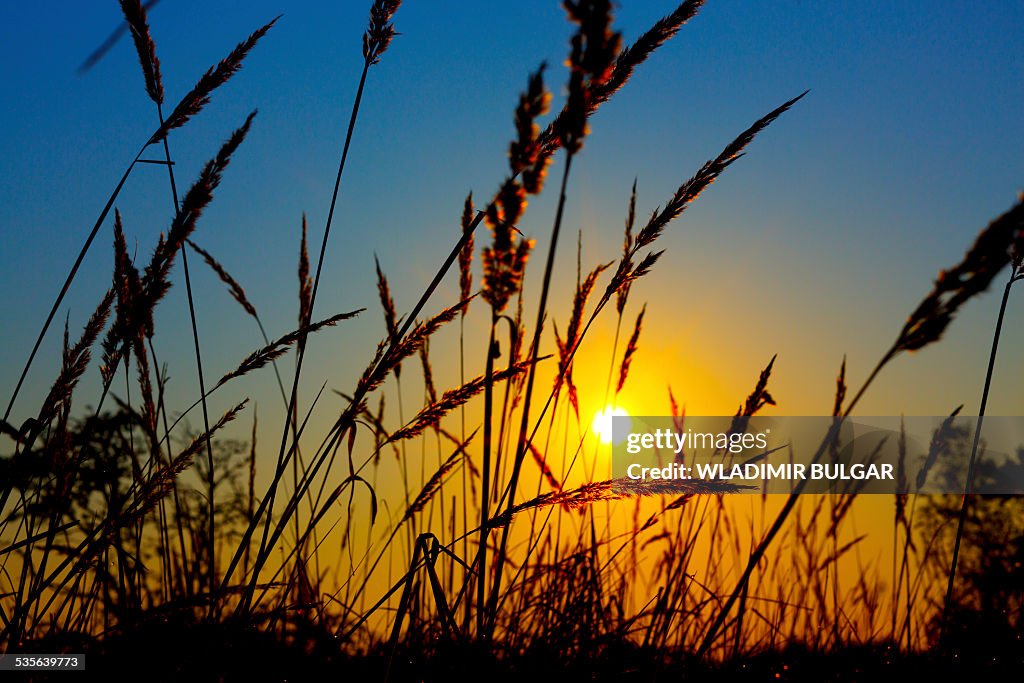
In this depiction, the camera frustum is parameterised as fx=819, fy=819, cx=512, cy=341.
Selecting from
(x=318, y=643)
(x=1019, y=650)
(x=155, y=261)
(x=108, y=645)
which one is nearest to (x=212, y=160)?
(x=155, y=261)

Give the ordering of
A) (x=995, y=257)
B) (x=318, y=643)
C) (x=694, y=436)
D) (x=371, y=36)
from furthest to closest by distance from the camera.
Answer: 1. (x=694, y=436)
2. (x=318, y=643)
3. (x=371, y=36)
4. (x=995, y=257)

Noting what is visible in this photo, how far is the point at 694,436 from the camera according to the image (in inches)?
108

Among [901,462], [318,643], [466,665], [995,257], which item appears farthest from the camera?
[901,462]

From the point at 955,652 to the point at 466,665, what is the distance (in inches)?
74.8

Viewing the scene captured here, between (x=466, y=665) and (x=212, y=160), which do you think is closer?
(x=466, y=665)

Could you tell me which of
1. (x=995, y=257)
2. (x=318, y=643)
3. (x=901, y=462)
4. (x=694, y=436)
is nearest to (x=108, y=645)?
(x=318, y=643)

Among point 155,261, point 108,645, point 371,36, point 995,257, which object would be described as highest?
point 371,36

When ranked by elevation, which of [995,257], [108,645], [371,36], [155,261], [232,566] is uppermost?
[371,36]

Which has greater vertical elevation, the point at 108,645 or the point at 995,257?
the point at 995,257

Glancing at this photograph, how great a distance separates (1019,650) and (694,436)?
1327 millimetres

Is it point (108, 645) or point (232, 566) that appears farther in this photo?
point (108, 645)

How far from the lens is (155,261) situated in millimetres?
1513

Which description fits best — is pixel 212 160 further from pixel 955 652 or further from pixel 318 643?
pixel 955 652

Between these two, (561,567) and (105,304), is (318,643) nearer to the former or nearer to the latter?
(561,567)
